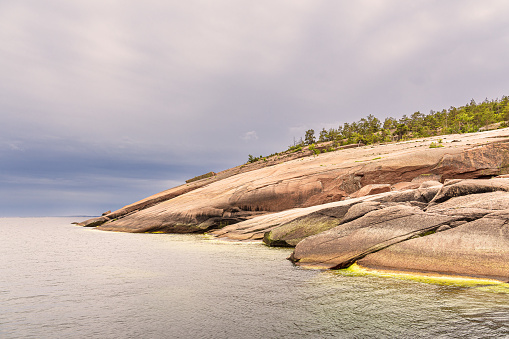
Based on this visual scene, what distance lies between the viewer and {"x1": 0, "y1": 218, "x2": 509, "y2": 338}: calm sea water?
702 cm

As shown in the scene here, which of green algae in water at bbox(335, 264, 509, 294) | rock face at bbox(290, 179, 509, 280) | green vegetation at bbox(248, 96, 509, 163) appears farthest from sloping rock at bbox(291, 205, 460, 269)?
green vegetation at bbox(248, 96, 509, 163)

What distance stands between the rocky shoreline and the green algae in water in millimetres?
274

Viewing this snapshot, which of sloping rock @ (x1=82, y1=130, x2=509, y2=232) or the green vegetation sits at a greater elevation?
the green vegetation

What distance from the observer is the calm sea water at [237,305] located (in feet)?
23.0

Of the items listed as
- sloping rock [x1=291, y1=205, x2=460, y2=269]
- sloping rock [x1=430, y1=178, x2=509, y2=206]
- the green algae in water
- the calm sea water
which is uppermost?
sloping rock [x1=430, y1=178, x2=509, y2=206]

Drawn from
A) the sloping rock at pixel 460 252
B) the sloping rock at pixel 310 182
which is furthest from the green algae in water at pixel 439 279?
the sloping rock at pixel 310 182

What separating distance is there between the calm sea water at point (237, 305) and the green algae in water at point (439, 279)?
511mm

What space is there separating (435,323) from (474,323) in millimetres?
997

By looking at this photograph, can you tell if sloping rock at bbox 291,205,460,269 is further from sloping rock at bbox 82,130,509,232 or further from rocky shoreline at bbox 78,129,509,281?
sloping rock at bbox 82,130,509,232

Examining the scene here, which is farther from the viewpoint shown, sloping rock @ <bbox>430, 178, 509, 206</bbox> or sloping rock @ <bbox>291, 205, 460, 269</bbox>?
sloping rock @ <bbox>430, 178, 509, 206</bbox>

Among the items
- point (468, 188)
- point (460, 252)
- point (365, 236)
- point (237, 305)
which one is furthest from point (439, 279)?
point (237, 305)

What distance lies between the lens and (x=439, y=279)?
1130 cm

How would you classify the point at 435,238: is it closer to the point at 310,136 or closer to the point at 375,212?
the point at 375,212

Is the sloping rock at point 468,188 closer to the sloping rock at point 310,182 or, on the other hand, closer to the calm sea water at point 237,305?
the calm sea water at point 237,305
